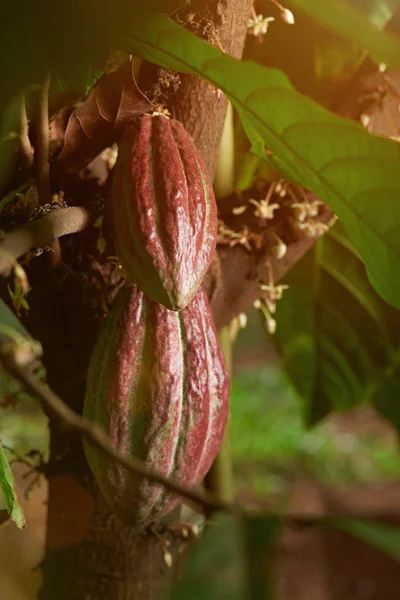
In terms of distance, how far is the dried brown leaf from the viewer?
1.88 feet

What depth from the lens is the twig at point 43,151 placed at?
1.81 ft

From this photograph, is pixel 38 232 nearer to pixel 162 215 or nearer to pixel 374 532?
pixel 162 215

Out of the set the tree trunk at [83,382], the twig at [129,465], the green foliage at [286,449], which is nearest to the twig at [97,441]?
the twig at [129,465]

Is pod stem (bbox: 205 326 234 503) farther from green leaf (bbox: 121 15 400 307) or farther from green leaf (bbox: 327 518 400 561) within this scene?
green leaf (bbox: 327 518 400 561)

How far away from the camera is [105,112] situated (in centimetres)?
57

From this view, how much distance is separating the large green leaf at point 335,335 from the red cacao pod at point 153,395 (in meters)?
0.42

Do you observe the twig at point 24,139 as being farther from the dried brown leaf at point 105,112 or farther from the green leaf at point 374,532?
the green leaf at point 374,532

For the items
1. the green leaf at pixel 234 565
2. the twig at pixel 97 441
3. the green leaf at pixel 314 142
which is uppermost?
the green leaf at pixel 314 142

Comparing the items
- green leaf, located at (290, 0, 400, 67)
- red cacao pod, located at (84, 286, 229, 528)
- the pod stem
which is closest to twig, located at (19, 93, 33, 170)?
red cacao pod, located at (84, 286, 229, 528)

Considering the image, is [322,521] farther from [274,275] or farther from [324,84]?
[324,84]

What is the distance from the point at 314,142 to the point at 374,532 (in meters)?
0.24

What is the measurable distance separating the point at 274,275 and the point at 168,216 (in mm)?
278

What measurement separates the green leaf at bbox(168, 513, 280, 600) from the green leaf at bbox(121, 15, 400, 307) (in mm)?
204

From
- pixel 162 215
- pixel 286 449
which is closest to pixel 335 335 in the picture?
pixel 162 215
